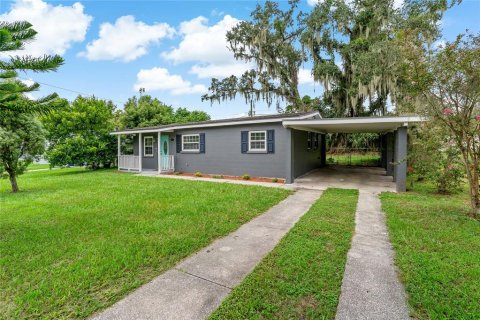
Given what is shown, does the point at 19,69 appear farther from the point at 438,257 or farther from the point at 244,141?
the point at 244,141

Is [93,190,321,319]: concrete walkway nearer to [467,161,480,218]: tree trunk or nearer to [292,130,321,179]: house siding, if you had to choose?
[467,161,480,218]: tree trunk

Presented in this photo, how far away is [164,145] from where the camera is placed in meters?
14.5

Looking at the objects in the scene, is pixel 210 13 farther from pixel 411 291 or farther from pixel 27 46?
pixel 411 291

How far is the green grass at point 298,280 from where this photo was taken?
230cm

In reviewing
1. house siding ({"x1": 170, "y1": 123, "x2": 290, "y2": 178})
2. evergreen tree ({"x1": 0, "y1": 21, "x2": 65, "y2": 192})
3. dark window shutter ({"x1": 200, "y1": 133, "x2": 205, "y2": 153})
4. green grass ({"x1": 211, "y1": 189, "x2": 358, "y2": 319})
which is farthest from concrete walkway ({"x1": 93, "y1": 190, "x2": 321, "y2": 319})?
dark window shutter ({"x1": 200, "y1": 133, "x2": 205, "y2": 153})

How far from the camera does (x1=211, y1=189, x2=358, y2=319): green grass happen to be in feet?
7.56

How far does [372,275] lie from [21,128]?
1057cm

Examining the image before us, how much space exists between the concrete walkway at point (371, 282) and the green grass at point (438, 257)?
0.39 feet

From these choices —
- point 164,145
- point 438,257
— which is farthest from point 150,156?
point 438,257

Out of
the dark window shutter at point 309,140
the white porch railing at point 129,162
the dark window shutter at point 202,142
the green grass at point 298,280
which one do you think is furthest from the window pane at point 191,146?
the green grass at point 298,280

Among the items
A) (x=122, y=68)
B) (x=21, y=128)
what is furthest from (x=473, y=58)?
(x=122, y=68)

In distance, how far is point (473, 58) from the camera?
4.45 meters

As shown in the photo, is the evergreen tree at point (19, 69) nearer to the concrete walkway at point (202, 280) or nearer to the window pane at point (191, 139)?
the concrete walkway at point (202, 280)

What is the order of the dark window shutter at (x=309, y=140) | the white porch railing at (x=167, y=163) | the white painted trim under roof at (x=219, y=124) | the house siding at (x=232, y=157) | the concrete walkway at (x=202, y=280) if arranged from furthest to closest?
1. the white porch railing at (x=167, y=163)
2. the dark window shutter at (x=309, y=140)
3. the house siding at (x=232, y=157)
4. the white painted trim under roof at (x=219, y=124)
5. the concrete walkway at (x=202, y=280)
